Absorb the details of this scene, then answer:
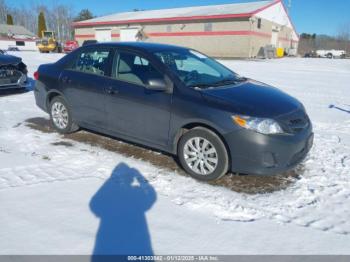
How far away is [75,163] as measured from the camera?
442cm

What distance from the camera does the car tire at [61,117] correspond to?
550cm

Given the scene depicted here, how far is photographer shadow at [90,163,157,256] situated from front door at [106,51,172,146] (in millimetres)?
597

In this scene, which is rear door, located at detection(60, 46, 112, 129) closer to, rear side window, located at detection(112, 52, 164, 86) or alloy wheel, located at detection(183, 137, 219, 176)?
rear side window, located at detection(112, 52, 164, 86)

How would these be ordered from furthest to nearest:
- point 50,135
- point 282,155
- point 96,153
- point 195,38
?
point 195,38, point 50,135, point 96,153, point 282,155

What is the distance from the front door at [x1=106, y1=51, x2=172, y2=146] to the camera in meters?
4.18

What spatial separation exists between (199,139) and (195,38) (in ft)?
104

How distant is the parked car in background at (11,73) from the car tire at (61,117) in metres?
3.56

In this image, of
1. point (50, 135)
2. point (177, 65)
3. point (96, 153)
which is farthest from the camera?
point (50, 135)

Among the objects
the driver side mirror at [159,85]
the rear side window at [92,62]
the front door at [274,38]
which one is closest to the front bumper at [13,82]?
the rear side window at [92,62]

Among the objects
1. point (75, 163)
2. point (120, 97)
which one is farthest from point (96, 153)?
point (120, 97)

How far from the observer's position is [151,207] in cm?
333

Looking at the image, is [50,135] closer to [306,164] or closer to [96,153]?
[96,153]

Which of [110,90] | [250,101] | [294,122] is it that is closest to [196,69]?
[250,101]

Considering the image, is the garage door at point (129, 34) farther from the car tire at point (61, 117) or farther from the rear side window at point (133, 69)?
the rear side window at point (133, 69)
